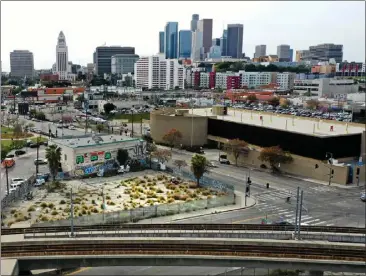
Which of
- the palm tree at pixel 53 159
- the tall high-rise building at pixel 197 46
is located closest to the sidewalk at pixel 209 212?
the palm tree at pixel 53 159

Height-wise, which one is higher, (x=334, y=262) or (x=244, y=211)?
(x=334, y=262)

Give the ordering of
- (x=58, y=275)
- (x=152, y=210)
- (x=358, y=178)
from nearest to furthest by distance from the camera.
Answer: (x=58, y=275) → (x=152, y=210) → (x=358, y=178)

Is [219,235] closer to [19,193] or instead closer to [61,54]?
[19,193]

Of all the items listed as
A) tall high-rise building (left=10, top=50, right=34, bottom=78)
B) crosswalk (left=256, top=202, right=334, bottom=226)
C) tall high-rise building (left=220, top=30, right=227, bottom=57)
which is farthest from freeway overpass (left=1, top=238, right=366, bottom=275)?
tall high-rise building (left=220, top=30, right=227, bottom=57)

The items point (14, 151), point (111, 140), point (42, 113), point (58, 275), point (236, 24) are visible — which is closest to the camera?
point (58, 275)

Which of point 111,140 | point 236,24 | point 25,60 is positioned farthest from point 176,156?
point 236,24

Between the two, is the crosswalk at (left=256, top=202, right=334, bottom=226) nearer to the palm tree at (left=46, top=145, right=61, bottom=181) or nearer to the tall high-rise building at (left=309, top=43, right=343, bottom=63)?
the palm tree at (left=46, top=145, right=61, bottom=181)

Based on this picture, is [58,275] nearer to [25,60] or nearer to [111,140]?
[111,140]

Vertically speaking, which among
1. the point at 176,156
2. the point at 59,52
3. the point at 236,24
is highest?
the point at 236,24

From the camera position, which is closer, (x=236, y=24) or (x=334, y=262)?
(x=334, y=262)
